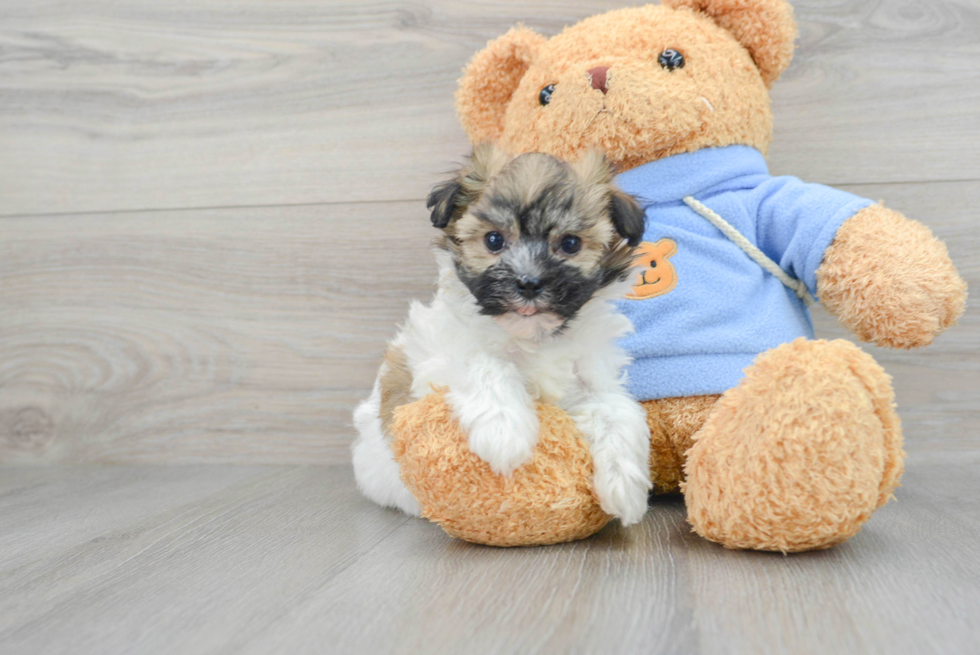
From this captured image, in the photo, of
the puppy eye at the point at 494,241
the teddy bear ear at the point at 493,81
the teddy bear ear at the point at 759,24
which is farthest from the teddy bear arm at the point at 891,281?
the teddy bear ear at the point at 493,81

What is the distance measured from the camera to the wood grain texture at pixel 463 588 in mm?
816

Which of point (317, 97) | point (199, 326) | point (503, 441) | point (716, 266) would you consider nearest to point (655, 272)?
point (716, 266)

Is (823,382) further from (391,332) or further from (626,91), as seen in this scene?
(391,332)

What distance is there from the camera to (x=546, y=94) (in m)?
1.40

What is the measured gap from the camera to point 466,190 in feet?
3.80

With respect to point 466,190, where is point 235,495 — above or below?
below

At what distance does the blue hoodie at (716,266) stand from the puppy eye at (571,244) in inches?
10.5

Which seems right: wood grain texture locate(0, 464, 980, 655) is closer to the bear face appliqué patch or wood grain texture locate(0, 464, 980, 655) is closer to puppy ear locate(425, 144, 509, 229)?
the bear face appliqué patch

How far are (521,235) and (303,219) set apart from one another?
3.20ft

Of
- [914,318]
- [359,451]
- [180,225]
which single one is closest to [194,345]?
[180,225]

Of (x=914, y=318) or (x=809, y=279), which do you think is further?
(x=809, y=279)

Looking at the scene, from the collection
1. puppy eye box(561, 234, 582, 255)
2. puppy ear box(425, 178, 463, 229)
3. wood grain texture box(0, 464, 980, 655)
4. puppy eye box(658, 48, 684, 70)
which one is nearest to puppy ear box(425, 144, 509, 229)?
puppy ear box(425, 178, 463, 229)

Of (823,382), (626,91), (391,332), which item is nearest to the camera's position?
(823,382)

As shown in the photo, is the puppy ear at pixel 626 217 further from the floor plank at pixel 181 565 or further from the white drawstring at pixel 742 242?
the floor plank at pixel 181 565
